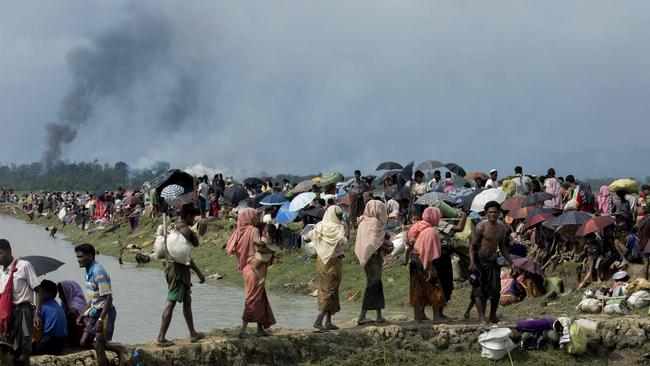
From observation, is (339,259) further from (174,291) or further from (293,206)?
(293,206)

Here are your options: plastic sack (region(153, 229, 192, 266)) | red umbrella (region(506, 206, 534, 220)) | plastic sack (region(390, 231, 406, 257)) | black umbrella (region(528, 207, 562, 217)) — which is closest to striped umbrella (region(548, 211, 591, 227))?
black umbrella (region(528, 207, 562, 217))

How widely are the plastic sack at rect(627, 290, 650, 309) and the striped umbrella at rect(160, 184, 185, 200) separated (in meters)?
16.2

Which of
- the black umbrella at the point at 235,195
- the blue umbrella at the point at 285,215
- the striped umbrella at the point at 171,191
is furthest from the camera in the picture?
the black umbrella at the point at 235,195

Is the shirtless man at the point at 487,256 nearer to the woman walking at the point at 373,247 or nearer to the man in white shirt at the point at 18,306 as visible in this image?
the woman walking at the point at 373,247

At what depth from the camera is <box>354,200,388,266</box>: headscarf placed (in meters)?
9.84

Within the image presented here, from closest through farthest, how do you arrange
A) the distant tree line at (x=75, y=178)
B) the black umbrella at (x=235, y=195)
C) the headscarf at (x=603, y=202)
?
1. the headscarf at (x=603, y=202)
2. the black umbrella at (x=235, y=195)
3. the distant tree line at (x=75, y=178)

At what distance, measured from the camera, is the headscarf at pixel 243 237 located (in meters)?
9.02

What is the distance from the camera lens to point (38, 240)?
3612 cm

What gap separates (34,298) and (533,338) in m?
6.21

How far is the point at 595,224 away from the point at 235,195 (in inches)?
558

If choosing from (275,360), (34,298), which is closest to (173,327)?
(275,360)

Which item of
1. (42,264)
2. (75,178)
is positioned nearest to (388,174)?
(42,264)

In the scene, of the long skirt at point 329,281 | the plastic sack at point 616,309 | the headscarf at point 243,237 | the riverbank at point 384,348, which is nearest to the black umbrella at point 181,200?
the riverbank at point 384,348

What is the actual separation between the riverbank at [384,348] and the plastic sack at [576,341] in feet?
0.36
